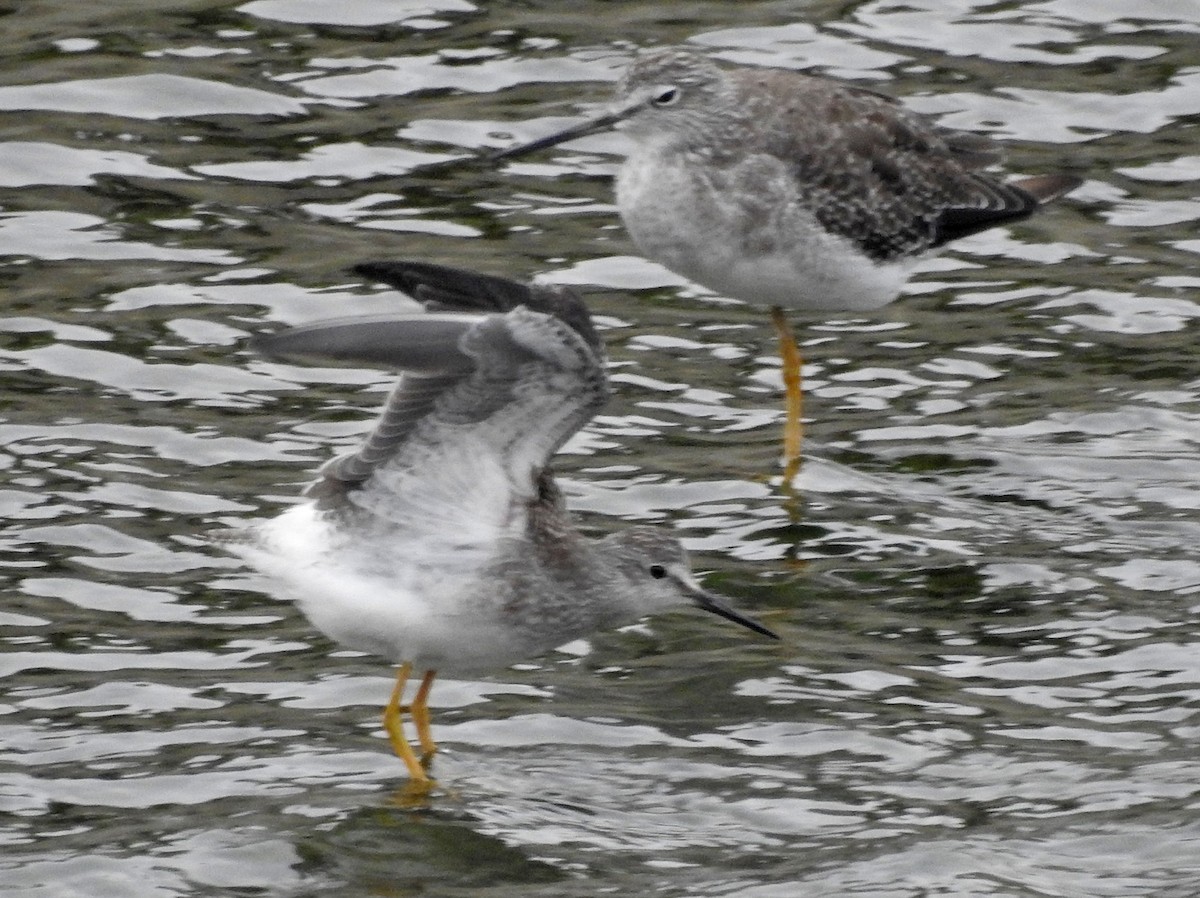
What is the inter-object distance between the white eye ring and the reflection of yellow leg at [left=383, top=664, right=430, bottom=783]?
166 inches

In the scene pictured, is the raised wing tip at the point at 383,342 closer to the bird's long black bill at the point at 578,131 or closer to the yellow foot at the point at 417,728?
the yellow foot at the point at 417,728

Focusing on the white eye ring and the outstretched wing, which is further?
the white eye ring

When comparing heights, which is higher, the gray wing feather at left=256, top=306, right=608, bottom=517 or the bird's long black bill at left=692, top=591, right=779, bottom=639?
the gray wing feather at left=256, top=306, right=608, bottom=517

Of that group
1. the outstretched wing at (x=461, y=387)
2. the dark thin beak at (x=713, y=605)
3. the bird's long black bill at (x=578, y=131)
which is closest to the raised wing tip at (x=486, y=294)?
the outstretched wing at (x=461, y=387)

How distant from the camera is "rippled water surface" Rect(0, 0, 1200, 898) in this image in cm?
834

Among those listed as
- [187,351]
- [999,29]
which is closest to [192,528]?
[187,351]

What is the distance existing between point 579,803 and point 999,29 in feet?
29.2

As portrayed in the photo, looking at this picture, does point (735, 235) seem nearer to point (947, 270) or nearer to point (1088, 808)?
point (947, 270)

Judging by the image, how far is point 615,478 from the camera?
11414 mm

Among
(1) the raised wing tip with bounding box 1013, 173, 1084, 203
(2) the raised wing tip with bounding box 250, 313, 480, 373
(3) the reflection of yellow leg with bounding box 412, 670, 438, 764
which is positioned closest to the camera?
(2) the raised wing tip with bounding box 250, 313, 480, 373

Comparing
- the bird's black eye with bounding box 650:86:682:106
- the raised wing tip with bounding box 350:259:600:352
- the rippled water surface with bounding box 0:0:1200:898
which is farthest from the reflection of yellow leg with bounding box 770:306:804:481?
the raised wing tip with bounding box 350:259:600:352

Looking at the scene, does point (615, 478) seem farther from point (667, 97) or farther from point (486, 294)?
point (486, 294)

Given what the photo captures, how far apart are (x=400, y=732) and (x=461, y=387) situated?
148 centimetres

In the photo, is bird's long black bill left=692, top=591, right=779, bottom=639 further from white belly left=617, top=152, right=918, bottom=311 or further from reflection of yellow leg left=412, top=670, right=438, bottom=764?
white belly left=617, top=152, right=918, bottom=311
